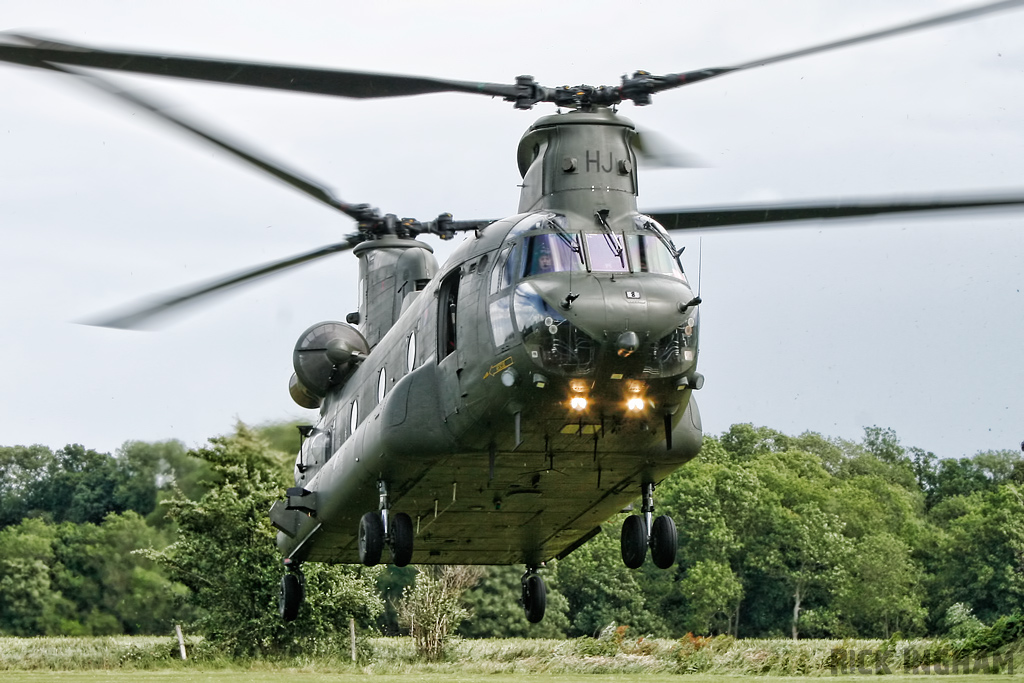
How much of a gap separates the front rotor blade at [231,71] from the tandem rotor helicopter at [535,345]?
0.06 feet

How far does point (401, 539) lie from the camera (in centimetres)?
1502

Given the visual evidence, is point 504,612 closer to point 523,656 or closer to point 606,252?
point 523,656

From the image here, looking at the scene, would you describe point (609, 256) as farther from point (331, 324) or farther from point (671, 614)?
point (671, 614)

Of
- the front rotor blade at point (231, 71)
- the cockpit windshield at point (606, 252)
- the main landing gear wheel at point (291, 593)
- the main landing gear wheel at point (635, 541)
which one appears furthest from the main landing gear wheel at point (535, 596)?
the front rotor blade at point (231, 71)

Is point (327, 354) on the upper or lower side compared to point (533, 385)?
upper

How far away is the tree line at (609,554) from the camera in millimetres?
33312

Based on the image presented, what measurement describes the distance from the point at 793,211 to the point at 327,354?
7742 millimetres

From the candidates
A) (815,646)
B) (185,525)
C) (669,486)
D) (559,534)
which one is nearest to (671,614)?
(669,486)

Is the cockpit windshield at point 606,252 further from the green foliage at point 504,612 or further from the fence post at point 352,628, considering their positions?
the green foliage at point 504,612

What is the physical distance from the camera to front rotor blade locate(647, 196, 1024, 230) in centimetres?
1295

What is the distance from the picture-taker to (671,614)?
47.8m

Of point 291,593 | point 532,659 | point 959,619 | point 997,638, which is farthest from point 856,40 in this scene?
point 959,619

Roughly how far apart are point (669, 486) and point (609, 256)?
122 ft

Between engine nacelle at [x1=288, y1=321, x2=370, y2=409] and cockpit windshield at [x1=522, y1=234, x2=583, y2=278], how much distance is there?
648 cm
